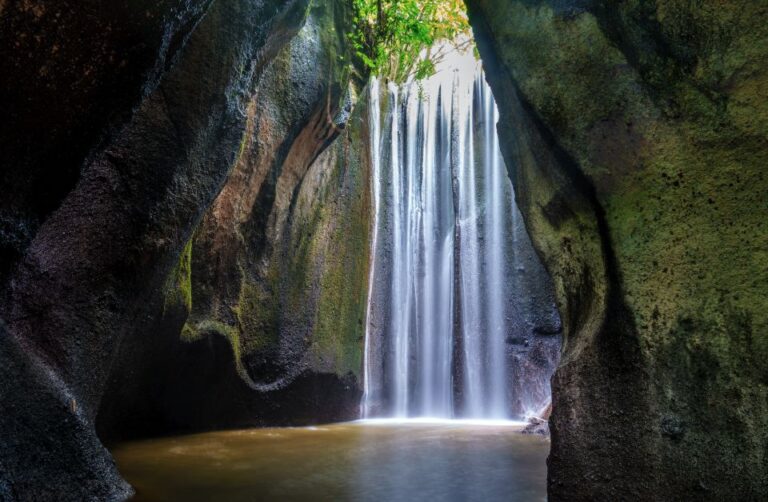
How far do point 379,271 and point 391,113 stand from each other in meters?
3.74

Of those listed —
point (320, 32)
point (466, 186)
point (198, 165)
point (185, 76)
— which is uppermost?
point (320, 32)

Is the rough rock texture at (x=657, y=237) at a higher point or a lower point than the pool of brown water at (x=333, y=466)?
higher

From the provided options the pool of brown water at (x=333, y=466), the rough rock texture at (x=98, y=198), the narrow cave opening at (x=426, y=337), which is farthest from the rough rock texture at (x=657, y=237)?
the rough rock texture at (x=98, y=198)

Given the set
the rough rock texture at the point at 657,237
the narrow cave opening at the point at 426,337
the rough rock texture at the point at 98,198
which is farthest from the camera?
the narrow cave opening at the point at 426,337

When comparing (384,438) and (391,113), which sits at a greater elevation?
(391,113)

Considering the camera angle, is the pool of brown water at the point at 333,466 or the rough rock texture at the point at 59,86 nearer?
the rough rock texture at the point at 59,86

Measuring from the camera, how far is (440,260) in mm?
12070

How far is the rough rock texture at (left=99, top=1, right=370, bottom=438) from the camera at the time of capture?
626 centimetres

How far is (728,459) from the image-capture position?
8.28 feet

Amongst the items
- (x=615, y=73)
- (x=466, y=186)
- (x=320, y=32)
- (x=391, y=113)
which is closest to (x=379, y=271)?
(x=466, y=186)

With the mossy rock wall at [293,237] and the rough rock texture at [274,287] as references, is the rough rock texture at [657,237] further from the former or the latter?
the mossy rock wall at [293,237]

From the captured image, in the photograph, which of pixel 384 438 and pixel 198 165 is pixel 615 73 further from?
pixel 384 438

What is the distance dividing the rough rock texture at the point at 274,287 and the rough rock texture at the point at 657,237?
3.94 m

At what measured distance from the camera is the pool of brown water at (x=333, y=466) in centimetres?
365
